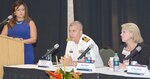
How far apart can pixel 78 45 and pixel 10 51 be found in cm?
89

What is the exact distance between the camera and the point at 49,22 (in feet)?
18.8

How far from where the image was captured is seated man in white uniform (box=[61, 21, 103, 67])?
4047 millimetres

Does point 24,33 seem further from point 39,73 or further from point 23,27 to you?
point 39,73

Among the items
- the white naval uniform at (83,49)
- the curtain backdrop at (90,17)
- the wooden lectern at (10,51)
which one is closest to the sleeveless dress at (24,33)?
the wooden lectern at (10,51)

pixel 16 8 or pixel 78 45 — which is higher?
pixel 16 8

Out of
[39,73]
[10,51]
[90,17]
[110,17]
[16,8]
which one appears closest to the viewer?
[39,73]


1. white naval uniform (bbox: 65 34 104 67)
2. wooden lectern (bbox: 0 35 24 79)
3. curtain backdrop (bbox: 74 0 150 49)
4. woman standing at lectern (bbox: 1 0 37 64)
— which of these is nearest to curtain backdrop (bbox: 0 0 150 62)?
curtain backdrop (bbox: 74 0 150 49)

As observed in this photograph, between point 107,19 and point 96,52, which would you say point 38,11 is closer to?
point 107,19

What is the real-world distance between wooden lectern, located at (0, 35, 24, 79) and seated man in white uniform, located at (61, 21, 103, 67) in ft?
1.97

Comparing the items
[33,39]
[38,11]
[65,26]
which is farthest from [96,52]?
[38,11]

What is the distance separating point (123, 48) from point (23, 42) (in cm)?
126

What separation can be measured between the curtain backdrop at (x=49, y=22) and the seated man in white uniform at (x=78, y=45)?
4.46 feet

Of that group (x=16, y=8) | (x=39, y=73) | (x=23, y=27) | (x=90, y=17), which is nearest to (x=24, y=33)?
(x=23, y=27)

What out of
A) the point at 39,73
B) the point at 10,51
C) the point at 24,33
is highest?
the point at 24,33
